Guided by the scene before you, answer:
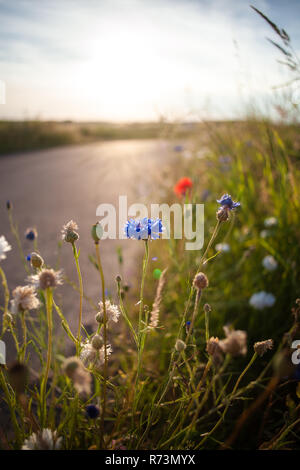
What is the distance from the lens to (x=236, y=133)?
3.28 metres

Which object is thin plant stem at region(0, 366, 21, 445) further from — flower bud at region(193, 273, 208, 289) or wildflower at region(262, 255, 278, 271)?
wildflower at region(262, 255, 278, 271)

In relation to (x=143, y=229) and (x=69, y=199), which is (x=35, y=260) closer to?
(x=143, y=229)

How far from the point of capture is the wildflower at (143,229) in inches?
33.8

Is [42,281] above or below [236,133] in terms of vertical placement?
below

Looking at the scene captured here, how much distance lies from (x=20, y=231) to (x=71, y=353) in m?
1.27

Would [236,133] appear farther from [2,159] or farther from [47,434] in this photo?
[2,159]

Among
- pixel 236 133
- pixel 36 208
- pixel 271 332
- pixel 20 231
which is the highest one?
pixel 236 133

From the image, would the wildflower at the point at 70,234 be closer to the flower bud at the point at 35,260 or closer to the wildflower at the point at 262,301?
the flower bud at the point at 35,260

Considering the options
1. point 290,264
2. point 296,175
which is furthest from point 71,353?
point 296,175

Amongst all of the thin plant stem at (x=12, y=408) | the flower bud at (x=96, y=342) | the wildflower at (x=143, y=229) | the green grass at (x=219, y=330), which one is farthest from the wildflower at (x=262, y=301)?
the thin plant stem at (x=12, y=408)

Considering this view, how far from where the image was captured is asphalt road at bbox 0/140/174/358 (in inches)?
78.4

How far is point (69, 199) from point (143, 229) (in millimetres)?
2784

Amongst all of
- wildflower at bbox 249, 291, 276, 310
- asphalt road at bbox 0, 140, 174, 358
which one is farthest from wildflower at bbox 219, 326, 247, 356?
wildflower at bbox 249, 291, 276, 310
